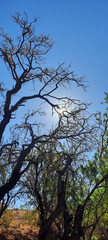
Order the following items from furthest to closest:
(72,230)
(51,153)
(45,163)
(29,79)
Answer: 1. (29,79)
2. (45,163)
3. (51,153)
4. (72,230)

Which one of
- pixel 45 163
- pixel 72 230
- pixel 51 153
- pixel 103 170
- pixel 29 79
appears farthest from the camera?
pixel 29 79

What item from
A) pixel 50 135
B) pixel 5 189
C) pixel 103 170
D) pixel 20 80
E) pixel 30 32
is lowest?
pixel 5 189

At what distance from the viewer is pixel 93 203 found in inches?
418

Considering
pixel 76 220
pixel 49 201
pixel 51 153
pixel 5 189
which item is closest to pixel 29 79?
pixel 51 153

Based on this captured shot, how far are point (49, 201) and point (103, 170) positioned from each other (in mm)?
4422

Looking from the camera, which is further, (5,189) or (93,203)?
(93,203)

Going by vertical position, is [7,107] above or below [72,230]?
above

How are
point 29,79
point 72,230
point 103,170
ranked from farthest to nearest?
point 29,79, point 72,230, point 103,170

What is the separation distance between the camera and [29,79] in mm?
12500

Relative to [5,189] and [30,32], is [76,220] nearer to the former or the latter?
[5,189]

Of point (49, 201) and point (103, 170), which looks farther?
point (49, 201)

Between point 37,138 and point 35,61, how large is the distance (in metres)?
4.75

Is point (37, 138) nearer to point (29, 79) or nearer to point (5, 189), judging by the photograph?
point (5, 189)

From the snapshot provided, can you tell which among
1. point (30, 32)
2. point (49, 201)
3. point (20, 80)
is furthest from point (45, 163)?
point (30, 32)
